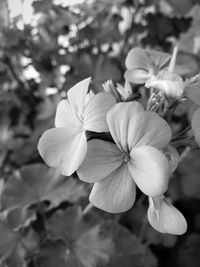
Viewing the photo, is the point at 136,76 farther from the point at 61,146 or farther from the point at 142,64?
the point at 61,146

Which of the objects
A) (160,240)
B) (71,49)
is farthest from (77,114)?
(71,49)

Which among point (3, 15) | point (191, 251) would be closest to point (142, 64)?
point (3, 15)

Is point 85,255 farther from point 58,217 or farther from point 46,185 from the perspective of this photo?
point 46,185

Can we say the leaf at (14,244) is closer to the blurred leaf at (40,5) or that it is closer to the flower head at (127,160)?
the flower head at (127,160)

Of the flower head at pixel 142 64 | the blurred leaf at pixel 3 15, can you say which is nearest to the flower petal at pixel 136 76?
the flower head at pixel 142 64

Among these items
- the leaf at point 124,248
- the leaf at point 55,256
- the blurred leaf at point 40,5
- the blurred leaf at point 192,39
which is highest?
the blurred leaf at point 40,5

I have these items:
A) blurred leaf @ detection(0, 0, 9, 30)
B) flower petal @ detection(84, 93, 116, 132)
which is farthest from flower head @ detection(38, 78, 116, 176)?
blurred leaf @ detection(0, 0, 9, 30)
